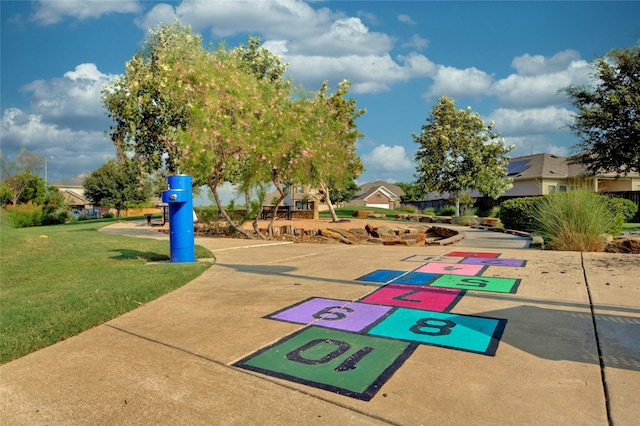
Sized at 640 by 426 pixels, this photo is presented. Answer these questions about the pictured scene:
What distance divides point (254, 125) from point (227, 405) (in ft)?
36.7

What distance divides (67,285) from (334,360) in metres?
5.18

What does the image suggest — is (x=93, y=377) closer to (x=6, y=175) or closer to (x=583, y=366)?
(x=583, y=366)

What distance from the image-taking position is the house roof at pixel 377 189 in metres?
81.6

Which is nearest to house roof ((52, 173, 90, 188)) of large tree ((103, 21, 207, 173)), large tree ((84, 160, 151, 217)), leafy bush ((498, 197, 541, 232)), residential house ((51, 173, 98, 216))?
residential house ((51, 173, 98, 216))

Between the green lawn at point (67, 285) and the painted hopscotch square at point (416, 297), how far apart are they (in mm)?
3117

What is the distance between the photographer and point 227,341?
428cm

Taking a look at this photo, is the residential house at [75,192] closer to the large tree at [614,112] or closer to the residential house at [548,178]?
the residential house at [548,178]

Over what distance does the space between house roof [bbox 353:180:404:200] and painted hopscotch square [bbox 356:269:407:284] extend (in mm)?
72794

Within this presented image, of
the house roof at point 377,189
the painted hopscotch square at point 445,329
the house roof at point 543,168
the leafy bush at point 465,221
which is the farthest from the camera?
the house roof at point 377,189

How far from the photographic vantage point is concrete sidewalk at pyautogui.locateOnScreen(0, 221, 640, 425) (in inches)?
115

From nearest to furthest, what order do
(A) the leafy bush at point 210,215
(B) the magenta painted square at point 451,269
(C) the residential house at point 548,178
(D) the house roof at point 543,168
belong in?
(B) the magenta painted square at point 451,269
(A) the leafy bush at point 210,215
(C) the residential house at point 548,178
(D) the house roof at point 543,168

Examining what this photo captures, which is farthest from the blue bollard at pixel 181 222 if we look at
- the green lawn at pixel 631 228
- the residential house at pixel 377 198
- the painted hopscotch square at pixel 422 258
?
the residential house at pixel 377 198

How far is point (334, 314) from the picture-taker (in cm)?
512

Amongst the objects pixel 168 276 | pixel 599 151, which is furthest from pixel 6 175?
pixel 599 151
